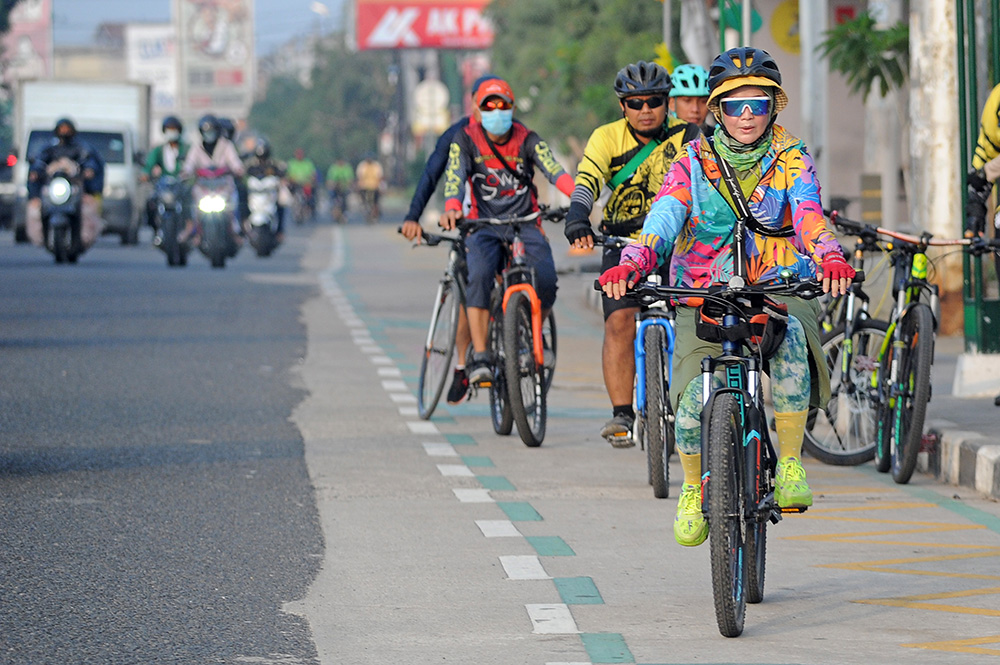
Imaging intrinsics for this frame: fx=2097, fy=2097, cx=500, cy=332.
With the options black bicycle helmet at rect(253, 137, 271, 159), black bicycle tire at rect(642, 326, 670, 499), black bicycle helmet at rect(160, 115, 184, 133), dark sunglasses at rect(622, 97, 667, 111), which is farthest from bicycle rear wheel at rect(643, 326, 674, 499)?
black bicycle helmet at rect(253, 137, 271, 159)

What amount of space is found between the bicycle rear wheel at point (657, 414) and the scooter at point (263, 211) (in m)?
21.0

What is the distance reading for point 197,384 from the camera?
1362cm

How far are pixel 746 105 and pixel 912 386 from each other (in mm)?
3059

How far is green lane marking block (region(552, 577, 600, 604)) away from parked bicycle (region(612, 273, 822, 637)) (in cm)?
52

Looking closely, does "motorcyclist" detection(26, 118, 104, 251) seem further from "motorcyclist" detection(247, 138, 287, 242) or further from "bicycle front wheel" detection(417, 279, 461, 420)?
"bicycle front wheel" detection(417, 279, 461, 420)

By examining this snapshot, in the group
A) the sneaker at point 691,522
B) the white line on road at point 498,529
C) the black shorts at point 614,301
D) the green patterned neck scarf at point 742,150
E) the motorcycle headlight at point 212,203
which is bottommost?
the white line on road at point 498,529

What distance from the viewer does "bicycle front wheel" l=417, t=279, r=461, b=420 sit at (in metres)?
11.4

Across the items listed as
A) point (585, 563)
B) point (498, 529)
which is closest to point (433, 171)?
point (498, 529)

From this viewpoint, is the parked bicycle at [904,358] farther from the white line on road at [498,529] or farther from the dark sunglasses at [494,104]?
the dark sunglasses at [494,104]

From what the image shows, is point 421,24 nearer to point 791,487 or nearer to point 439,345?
point 439,345

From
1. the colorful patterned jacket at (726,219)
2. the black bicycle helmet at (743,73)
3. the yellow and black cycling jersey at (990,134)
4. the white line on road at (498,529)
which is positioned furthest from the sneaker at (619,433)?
A: the black bicycle helmet at (743,73)

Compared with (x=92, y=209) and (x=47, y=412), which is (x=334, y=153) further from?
(x=47, y=412)

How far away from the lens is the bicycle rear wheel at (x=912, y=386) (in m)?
9.29

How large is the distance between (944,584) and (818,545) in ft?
2.82
